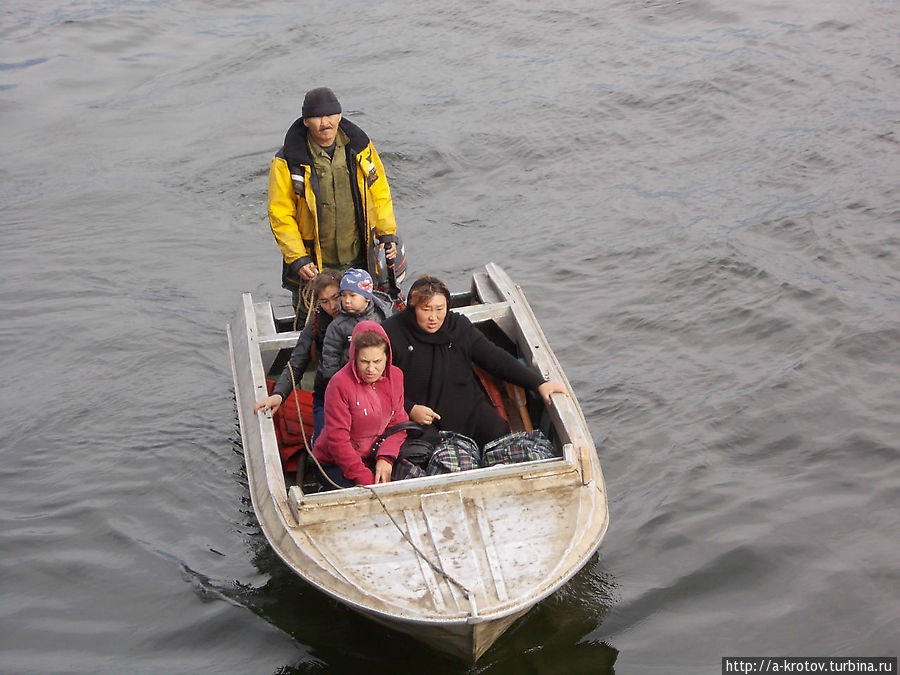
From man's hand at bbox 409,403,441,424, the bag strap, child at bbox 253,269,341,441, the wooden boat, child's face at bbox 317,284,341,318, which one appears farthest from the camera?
child's face at bbox 317,284,341,318

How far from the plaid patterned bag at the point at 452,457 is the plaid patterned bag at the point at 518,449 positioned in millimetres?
84

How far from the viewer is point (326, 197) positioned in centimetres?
720

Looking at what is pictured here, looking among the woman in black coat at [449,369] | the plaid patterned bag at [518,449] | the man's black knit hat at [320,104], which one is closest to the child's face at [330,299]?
the woman in black coat at [449,369]

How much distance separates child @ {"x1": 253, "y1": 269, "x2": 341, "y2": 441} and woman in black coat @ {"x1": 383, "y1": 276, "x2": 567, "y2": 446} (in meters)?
0.55

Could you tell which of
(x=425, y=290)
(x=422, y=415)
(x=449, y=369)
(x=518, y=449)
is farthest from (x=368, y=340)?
(x=518, y=449)

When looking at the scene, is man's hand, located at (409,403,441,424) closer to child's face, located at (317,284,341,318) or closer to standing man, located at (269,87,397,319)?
child's face, located at (317,284,341,318)

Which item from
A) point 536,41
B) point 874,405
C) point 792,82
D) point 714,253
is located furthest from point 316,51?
point 874,405

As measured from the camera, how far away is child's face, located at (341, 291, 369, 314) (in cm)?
630

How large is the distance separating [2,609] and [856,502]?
5243mm

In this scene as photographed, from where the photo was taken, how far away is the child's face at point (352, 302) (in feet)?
20.7

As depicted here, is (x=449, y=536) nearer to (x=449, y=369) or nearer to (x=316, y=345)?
(x=449, y=369)

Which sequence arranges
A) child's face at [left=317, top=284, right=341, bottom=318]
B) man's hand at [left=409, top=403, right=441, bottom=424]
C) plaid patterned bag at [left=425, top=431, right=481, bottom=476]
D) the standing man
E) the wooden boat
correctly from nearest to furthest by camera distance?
the wooden boat
plaid patterned bag at [left=425, top=431, right=481, bottom=476]
man's hand at [left=409, top=403, right=441, bottom=424]
child's face at [left=317, top=284, right=341, bottom=318]
the standing man

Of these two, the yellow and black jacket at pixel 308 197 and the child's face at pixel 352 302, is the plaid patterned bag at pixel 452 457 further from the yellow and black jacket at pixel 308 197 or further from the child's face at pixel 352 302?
the yellow and black jacket at pixel 308 197

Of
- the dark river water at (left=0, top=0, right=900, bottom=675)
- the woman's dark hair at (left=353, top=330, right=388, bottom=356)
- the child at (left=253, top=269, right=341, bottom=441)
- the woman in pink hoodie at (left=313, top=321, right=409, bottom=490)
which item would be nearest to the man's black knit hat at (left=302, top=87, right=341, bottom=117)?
the child at (left=253, top=269, right=341, bottom=441)
